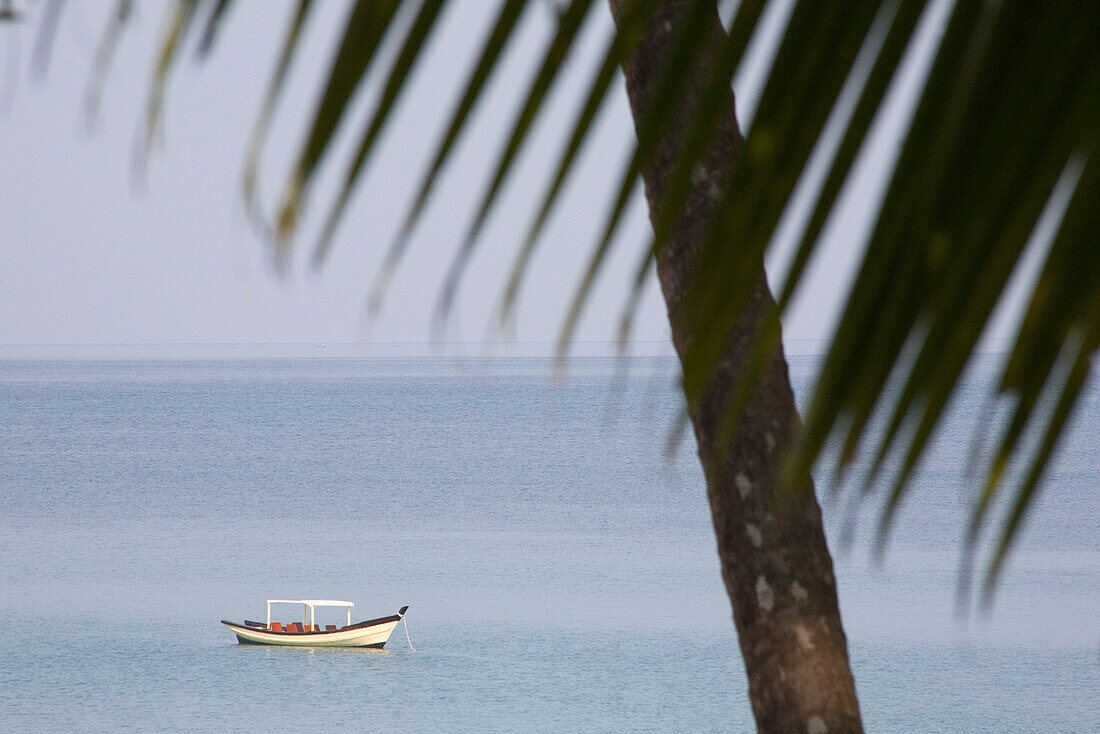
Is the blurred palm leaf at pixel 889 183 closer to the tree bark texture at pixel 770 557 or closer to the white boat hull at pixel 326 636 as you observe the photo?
the tree bark texture at pixel 770 557

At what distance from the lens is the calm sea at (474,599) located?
19.4 m

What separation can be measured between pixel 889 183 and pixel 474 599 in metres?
26.3

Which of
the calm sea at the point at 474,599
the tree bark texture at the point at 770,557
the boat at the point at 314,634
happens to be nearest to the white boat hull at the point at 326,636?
the boat at the point at 314,634

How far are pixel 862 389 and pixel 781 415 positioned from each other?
1.69 m

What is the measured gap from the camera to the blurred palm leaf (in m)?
0.22

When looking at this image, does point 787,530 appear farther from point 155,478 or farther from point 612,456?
point 612,456

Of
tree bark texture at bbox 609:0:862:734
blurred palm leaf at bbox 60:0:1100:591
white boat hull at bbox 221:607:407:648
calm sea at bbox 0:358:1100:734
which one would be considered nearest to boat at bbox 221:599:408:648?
white boat hull at bbox 221:607:407:648

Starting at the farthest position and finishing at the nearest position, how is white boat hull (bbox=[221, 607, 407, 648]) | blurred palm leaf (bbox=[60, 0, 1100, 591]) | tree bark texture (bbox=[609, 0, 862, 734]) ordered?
white boat hull (bbox=[221, 607, 407, 648]), tree bark texture (bbox=[609, 0, 862, 734]), blurred palm leaf (bbox=[60, 0, 1100, 591])

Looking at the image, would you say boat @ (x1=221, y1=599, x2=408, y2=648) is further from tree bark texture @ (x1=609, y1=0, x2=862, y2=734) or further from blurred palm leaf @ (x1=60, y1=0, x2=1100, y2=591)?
blurred palm leaf @ (x1=60, y1=0, x2=1100, y2=591)

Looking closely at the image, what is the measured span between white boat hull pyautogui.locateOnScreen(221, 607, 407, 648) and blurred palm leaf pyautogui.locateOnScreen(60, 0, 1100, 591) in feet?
74.2

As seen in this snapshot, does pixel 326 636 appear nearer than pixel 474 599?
Yes

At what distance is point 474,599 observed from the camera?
2595 cm

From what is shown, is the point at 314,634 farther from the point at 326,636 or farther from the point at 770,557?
the point at 770,557

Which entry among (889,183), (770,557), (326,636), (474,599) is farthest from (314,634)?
(889,183)
